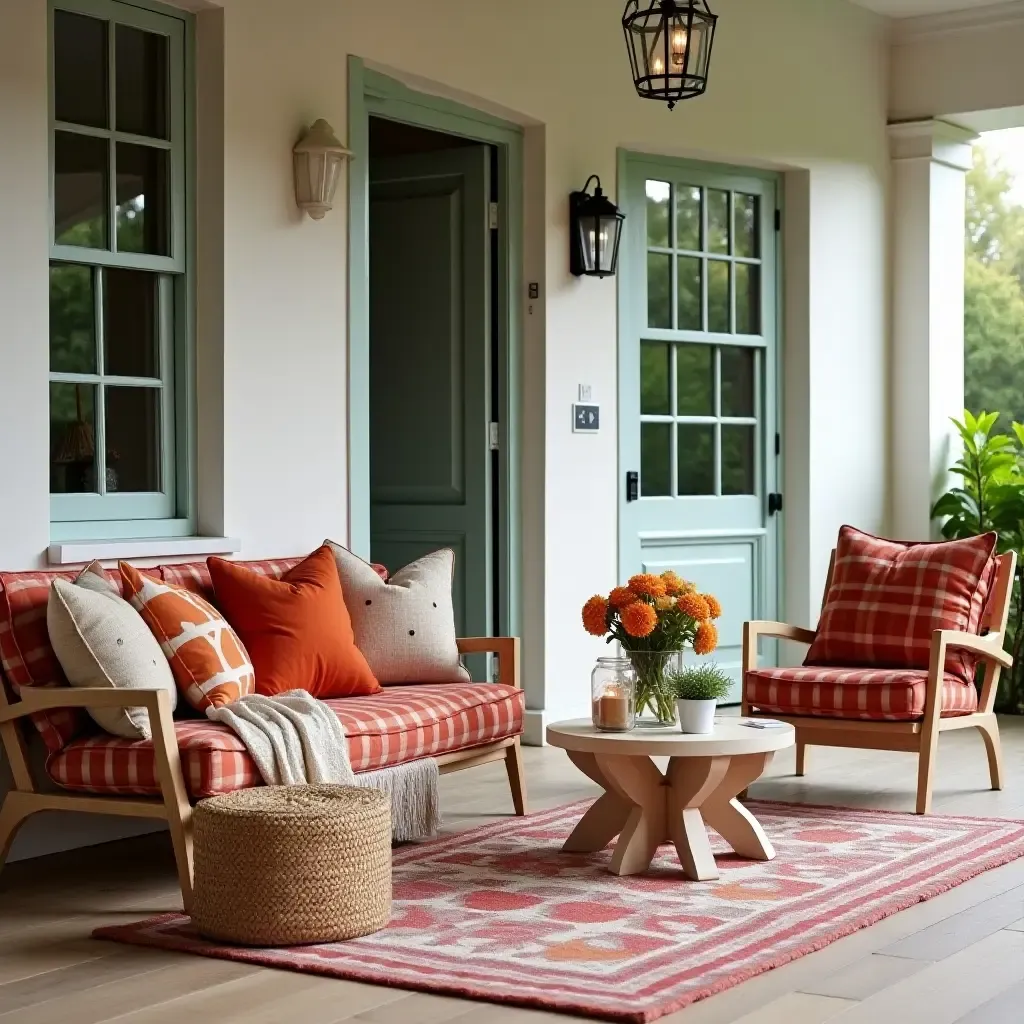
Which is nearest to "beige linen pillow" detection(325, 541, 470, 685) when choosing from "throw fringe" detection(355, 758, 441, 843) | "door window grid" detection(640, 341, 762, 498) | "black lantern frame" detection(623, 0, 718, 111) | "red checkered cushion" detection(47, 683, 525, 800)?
"red checkered cushion" detection(47, 683, 525, 800)

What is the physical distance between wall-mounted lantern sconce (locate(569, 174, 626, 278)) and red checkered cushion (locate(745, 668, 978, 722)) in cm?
189

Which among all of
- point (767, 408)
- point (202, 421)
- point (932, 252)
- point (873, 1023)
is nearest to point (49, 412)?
point (202, 421)

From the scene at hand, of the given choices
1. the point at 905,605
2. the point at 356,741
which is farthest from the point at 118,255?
the point at 905,605

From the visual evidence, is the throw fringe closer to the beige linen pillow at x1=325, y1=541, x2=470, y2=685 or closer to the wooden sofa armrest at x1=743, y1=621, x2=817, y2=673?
the beige linen pillow at x1=325, y1=541, x2=470, y2=685

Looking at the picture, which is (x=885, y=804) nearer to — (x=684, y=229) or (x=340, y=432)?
(x=340, y=432)

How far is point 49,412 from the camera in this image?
14.7 feet

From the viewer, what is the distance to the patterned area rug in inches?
124

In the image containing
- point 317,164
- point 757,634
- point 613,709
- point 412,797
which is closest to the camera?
point 613,709

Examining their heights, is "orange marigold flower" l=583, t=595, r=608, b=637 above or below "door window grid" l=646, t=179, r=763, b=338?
below

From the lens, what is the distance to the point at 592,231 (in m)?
6.27

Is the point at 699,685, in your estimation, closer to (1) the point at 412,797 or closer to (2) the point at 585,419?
Result: (1) the point at 412,797

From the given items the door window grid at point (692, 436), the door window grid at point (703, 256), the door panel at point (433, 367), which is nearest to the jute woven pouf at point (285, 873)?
the door panel at point (433, 367)

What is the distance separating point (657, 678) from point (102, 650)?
1370 mm

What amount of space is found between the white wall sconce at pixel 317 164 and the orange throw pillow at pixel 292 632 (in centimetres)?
127
